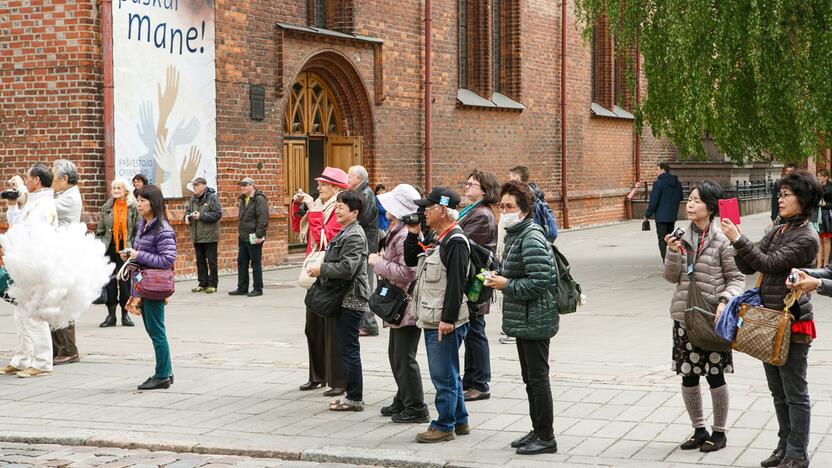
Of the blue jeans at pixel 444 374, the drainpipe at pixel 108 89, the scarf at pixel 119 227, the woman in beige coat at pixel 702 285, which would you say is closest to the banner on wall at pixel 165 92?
the drainpipe at pixel 108 89

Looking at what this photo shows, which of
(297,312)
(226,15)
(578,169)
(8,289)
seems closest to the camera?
(8,289)

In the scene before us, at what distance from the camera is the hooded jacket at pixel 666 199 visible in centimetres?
1900

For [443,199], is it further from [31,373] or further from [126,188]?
[126,188]

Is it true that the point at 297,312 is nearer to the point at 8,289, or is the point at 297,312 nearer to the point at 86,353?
the point at 86,353

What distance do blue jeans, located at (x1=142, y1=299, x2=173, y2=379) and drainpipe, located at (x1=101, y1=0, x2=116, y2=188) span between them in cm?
851

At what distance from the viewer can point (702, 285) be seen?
7.24 meters

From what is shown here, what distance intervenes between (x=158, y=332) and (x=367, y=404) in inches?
73.8

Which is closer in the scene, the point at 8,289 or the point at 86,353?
the point at 8,289

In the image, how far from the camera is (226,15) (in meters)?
19.9

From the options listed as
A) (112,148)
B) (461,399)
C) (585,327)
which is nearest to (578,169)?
(112,148)

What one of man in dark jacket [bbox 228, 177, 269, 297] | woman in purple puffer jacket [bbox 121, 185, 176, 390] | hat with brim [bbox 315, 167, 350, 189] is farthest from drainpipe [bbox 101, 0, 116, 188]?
hat with brim [bbox 315, 167, 350, 189]

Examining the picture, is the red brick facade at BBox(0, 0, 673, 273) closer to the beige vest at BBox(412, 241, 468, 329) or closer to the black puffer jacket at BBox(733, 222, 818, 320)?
the beige vest at BBox(412, 241, 468, 329)

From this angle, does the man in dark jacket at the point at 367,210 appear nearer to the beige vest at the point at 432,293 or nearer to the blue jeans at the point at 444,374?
the beige vest at the point at 432,293

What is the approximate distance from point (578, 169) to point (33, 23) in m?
17.8
